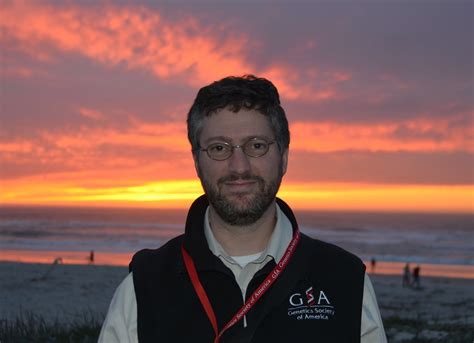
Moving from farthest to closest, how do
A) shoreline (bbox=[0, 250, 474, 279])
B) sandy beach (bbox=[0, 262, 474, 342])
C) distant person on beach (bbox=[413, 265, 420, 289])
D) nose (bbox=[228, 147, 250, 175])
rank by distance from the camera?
shoreline (bbox=[0, 250, 474, 279]) < distant person on beach (bbox=[413, 265, 420, 289]) < sandy beach (bbox=[0, 262, 474, 342]) < nose (bbox=[228, 147, 250, 175])

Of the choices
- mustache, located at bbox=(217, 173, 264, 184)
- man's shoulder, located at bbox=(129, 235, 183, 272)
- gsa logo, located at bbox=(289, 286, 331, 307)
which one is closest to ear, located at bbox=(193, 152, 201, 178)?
mustache, located at bbox=(217, 173, 264, 184)

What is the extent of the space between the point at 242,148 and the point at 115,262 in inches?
1469

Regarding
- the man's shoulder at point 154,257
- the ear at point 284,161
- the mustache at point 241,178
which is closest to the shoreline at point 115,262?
the man's shoulder at point 154,257

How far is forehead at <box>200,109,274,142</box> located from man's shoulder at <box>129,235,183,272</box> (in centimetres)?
58

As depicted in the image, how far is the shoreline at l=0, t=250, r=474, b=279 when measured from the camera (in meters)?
36.5

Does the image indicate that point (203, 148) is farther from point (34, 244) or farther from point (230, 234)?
point (34, 244)

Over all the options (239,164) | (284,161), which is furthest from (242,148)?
(284,161)

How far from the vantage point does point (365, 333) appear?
308 cm

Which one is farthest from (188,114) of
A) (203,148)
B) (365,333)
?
(365,333)

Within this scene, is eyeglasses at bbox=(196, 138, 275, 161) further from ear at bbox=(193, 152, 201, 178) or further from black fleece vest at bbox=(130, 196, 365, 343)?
black fleece vest at bbox=(130, 196, 365, 343)

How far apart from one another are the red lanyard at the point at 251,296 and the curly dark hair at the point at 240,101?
564mm

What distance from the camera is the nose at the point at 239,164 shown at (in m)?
3.03

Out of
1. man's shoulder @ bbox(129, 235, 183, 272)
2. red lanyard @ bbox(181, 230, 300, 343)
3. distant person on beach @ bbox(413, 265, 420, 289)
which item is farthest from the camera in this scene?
distant person on beach @ bbox(413, 265, 420, 289)

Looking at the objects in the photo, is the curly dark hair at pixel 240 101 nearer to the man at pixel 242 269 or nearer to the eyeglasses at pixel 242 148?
the man at pixel 242 269
